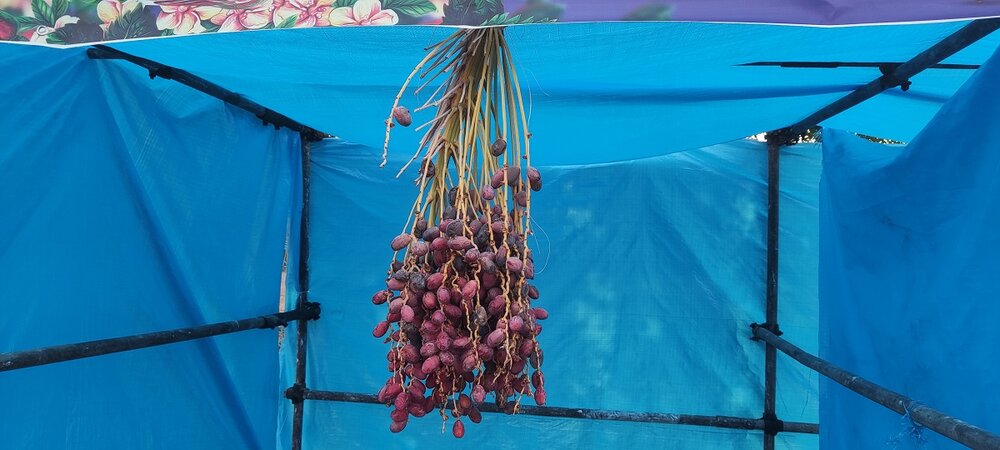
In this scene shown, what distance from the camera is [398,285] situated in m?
1.13

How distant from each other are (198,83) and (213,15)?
120cm

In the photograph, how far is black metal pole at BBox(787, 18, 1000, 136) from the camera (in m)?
1.31

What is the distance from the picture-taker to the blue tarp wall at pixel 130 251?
5.53ft

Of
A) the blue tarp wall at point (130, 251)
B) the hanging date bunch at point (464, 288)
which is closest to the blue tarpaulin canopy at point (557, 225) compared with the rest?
the blue tarp wall at point (130, 251)

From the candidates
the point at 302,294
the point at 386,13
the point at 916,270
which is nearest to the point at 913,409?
the point at 916,270

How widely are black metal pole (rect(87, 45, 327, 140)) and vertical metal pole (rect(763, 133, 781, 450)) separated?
73.0 inches

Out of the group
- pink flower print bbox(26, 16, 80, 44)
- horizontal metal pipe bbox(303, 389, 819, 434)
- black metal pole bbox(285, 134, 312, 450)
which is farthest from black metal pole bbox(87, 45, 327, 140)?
horizontal metal pipe bbox(303, 389, 819, 434)

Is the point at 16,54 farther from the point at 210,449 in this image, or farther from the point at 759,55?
the point at 759,55

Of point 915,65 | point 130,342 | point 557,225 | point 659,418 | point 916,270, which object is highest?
point 915,65

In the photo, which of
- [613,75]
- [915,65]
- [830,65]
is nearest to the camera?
[915,65]

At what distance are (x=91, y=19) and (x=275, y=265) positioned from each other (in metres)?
1.73

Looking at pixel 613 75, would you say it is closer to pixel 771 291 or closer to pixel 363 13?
pixel 363 13

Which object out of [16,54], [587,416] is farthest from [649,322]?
[16,54]

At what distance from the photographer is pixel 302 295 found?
2941 mm
